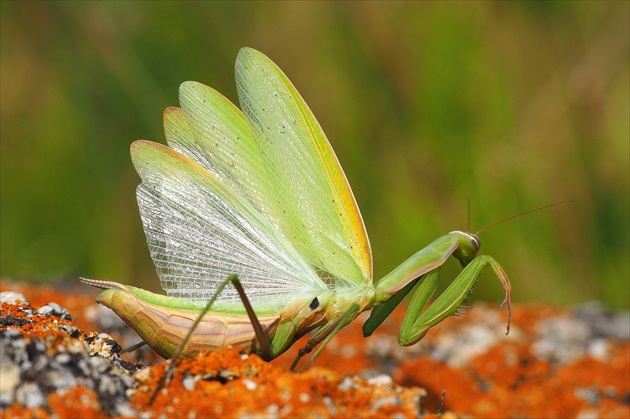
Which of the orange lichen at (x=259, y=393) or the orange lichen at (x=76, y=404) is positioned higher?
the orange lichen at (x=76, y=404)

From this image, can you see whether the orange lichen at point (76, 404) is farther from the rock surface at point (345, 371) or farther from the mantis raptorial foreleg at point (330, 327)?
the mantis raptorial foreleg at point (330, 327)

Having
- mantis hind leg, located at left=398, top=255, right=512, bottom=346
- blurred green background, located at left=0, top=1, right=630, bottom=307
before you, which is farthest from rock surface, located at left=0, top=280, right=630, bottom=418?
blurred green background, located at left=0, top=1, right=630, bottom=307

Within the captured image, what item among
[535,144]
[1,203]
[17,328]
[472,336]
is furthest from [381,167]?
[17,328]

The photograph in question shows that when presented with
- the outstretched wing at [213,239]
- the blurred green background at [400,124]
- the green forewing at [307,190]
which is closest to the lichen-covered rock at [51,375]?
the outstretched wing at [213,239]

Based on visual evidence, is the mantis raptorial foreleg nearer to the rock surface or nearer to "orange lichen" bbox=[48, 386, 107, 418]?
the rock surface

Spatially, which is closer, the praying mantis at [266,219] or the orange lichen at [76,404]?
the orange lichen at [76,404]

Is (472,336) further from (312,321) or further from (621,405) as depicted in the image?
(312,321)
